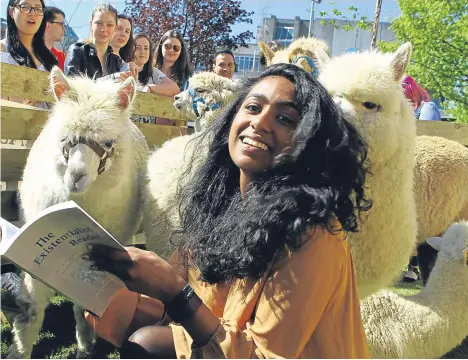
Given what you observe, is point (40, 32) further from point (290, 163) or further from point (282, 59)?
point (290, 163)

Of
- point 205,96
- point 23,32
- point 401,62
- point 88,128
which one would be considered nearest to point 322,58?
point 401,62

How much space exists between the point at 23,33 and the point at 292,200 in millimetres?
3146

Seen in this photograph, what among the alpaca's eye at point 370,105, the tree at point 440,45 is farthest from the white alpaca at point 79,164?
the tree at point 440,45

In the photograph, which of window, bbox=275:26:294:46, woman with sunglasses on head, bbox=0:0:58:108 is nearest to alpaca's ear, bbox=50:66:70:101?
woman with sunglasses on head, bbox=0:0:58:108

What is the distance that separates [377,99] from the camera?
2850 millimetres

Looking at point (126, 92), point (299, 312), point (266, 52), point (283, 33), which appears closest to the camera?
point (299, 312)

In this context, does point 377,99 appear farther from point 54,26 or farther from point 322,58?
point 54,26

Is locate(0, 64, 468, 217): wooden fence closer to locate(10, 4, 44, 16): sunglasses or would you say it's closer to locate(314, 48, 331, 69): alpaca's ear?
locate(10, 4, 44, 16): sunglasses

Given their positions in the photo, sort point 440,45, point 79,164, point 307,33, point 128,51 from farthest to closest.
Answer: point 307,33, point 440,45, point 128,51, point 79,164

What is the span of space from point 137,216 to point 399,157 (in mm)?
1810

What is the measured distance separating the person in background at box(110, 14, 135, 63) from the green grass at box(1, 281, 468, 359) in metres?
2.59

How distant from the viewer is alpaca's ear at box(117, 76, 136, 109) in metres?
2.91

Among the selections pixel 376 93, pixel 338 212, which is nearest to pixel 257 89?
pixel 338 212

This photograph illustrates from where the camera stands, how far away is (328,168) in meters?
1.63
